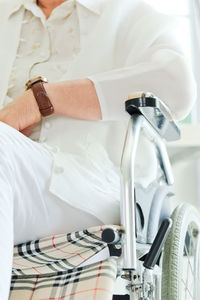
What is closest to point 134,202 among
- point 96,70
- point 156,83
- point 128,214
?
point 128,214

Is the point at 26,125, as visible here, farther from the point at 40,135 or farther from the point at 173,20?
the point at 173,20

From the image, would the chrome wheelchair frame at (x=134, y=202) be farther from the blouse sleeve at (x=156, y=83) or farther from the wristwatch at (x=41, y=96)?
the wristwatch at (x=41, y=96)

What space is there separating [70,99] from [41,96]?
6cm

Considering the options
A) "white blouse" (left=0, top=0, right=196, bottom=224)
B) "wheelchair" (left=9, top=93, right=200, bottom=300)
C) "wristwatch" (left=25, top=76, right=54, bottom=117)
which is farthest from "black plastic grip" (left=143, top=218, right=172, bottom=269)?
"wristwatch" (left=25, top=76, right=54, bottom=117)

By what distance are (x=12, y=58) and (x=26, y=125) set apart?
290mm

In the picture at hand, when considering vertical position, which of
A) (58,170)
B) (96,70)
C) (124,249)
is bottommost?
(124,249)

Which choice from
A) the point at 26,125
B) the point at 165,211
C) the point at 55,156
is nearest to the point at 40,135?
the point at 26,125

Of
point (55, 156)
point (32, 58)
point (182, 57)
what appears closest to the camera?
point (55, 156)

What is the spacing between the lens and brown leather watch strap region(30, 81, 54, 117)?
1.06m

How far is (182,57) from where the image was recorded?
1060 millimetres

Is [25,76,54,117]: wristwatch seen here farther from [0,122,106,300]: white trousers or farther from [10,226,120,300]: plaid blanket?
[10,226,120,300]: plaid blanket

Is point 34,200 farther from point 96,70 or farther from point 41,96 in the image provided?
point 96,70

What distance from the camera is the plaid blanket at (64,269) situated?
88 cm

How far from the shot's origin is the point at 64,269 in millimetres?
963
